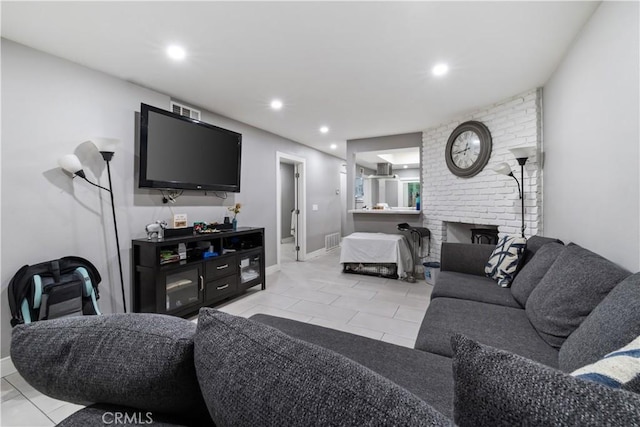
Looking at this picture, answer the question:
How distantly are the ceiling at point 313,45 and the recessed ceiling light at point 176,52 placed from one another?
0.15 feet

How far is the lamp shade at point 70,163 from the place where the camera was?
2.10 m

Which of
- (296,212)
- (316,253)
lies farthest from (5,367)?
(316,253)

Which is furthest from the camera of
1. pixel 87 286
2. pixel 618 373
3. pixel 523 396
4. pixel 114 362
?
pixel 87 286

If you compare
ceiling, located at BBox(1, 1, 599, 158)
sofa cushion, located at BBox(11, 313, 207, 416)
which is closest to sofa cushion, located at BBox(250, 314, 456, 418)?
sofa cushion, located at BBox(11, 313, 207, 416)

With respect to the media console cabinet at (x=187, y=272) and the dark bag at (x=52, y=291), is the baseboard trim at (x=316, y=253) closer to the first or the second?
the media console cabinet at (x=187, y=272)

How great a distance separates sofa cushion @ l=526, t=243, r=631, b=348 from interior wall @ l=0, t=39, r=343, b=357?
3.30 meters

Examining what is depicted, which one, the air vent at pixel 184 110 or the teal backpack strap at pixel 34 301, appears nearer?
the teal backpack strap at pixel 34 301

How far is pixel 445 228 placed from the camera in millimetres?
4352

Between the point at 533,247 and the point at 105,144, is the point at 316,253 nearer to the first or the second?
the point at 533,247

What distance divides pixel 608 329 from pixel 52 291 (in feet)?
9.79

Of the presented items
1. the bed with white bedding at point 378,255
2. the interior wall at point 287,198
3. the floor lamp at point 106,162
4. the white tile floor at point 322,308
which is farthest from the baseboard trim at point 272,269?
the interior wall at point 287,198

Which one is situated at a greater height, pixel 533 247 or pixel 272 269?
pixel 533 247

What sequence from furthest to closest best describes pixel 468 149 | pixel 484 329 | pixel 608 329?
pixel 468 149 → pixel 484 329 → pixel 608 329

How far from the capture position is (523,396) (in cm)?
34
